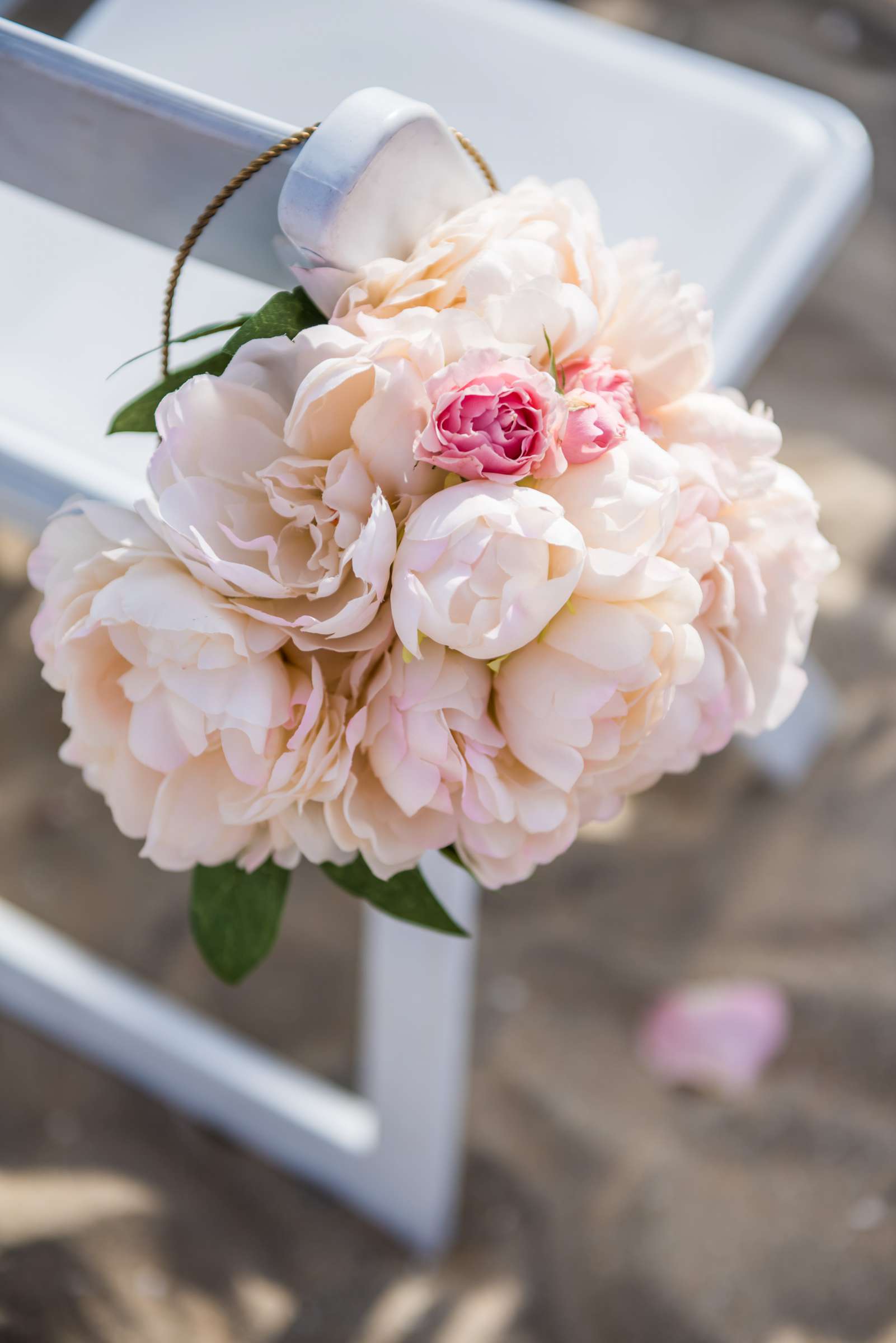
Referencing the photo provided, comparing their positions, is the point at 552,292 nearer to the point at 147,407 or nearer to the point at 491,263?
the point at 491,263

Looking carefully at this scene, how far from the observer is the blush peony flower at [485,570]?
36cm

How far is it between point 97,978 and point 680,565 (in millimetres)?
811

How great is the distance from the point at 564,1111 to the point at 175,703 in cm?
80

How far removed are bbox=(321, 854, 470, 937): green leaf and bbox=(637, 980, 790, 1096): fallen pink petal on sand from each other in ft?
2.26

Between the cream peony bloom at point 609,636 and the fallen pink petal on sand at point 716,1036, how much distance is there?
778 mm

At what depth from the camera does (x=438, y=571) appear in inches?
14.2

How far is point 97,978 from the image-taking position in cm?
105

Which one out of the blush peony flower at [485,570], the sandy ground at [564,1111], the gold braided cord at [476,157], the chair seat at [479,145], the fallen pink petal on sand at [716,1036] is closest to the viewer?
the blush peony flower at [485,570]

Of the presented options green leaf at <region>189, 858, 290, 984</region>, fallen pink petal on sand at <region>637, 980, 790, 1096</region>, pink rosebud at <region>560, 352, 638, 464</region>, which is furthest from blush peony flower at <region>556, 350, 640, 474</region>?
fallen pink petal on sand at <region>637, 980, 790, 1096</region>

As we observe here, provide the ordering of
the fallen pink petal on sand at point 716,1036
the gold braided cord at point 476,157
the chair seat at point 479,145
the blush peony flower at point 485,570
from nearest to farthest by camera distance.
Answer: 1. the blush peony flower at point 485,570
2. the gold braided cord at point 476,157
3. the chair seat at point 479,145
4. the fallen pink petal on sand at point 716,1036

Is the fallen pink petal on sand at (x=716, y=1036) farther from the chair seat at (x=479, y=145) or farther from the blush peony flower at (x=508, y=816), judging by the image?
the blush peony flower at (x=508, y=816)

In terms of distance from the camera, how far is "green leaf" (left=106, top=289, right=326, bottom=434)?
430mm

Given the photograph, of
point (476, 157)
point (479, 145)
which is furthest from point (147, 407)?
point (479, 145)

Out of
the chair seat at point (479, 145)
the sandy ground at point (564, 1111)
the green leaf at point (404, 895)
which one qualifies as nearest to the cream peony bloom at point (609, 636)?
the green leaf at point (404, 895)
